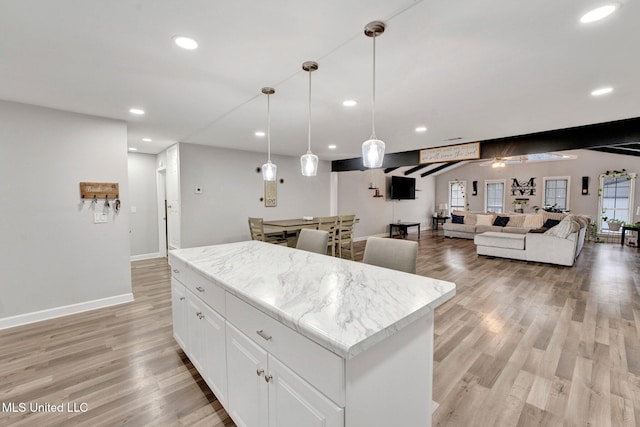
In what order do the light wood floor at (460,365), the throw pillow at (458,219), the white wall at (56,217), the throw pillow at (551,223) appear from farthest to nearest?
the throw pillow at (458,219)
the throw pillow at (551,223)
the white wall at (56,217)
the light wood floor at (460,365)

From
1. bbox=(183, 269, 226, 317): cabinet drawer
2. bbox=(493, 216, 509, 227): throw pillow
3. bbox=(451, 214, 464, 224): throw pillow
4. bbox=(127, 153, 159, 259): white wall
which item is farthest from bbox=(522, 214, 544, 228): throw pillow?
bbox=(127, 153, 159, 259): white wall

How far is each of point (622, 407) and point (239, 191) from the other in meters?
5.64

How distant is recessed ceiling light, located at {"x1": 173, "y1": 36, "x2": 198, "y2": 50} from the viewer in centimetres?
176

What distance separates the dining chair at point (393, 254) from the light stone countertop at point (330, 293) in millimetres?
268

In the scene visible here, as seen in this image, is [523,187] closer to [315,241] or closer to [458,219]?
[458,219]

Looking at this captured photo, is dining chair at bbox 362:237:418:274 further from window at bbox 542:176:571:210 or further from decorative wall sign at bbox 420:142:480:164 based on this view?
window at bbox 542:176:571:210

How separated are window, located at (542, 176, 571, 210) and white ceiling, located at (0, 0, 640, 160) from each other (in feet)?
22.8

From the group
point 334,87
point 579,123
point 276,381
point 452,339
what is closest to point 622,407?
point 452,339

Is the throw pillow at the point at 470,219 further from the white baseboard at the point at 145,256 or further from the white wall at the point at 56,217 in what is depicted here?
the white wall at the point at 56,217

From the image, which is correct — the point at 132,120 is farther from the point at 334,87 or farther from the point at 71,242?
the point at 334,87

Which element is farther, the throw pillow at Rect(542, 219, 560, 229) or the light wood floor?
the throw pillow at Rect(542, 219, 560, 229)

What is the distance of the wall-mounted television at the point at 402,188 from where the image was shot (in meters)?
9.66

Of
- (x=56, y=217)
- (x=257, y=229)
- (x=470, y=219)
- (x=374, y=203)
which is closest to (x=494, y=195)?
(x=470, y=219)

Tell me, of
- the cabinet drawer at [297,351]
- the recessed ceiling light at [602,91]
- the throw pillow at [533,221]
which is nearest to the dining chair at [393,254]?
the cabinet drawer at [297,351]
